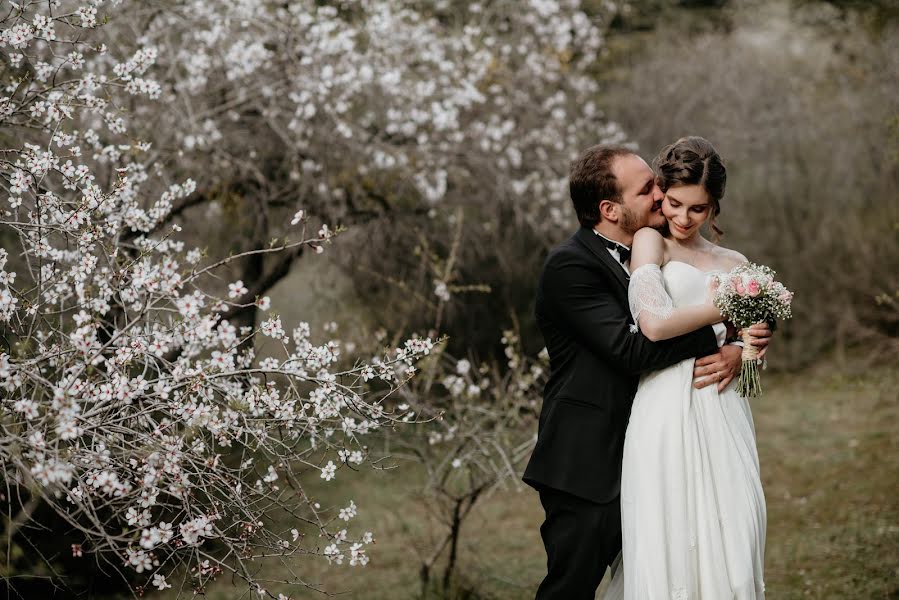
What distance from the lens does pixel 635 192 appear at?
10.3ft

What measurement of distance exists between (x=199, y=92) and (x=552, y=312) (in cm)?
444

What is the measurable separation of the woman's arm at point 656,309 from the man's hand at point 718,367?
0.15m

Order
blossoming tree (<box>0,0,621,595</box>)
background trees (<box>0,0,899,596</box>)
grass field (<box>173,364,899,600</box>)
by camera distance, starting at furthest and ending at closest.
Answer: grass field (<box>173,364,899,600</box>), background trees (<box>0,0,899,596</box>), blossoming tree (<box>0,0,621,595</box>)

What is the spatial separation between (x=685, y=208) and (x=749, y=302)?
40 cm

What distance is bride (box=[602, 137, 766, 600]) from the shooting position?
9.64 ft

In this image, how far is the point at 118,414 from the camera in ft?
9.68

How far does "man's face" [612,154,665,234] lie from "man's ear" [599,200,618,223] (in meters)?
0.02

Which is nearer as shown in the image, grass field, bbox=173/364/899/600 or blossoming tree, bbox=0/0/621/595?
blossoming tree, bbox=0/0/621/595

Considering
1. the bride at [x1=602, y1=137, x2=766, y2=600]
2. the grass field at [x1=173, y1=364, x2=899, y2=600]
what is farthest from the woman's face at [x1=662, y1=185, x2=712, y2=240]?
the grass field at [x1=173, y1=364, x2=899, y2=600]

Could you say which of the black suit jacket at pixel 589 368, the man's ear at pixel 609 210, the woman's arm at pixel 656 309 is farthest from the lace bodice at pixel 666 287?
the man's ear at pixel 609 210

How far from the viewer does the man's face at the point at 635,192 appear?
10.3ft

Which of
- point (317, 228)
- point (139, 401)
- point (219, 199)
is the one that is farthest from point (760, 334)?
point (219, 199)

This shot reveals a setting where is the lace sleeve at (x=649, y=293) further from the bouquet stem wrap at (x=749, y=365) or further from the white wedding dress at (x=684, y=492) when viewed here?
the bouquet stem wrap at (x=749, y=365)

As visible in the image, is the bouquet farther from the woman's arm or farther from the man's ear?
the man's ear
